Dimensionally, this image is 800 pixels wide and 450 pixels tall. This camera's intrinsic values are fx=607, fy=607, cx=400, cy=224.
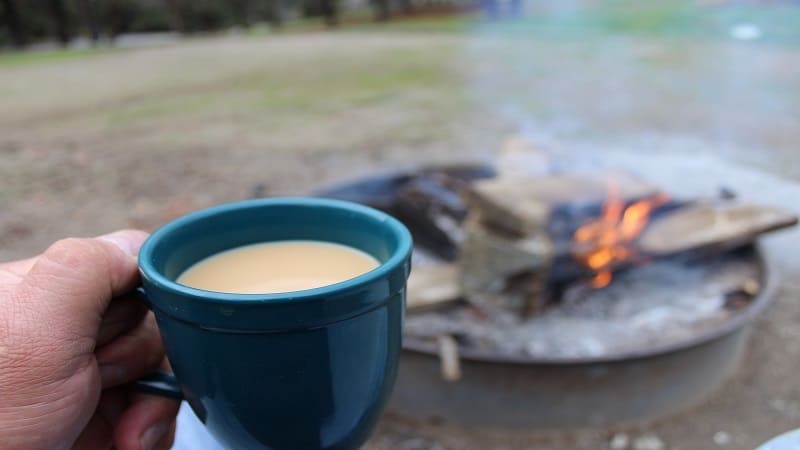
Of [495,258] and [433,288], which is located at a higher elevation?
[495,258]

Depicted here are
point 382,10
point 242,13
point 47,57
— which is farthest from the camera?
point 242,13

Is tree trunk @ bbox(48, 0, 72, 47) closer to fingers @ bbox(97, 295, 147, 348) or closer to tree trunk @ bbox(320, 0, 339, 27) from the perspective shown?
tree trunk @ bbox(320, 0, 339, 27)

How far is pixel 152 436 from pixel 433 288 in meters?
1.55

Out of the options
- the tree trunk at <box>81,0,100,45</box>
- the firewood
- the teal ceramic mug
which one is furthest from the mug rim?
the tree trunk at <box>81,0,100,45</box>

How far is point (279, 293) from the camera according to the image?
0.60m

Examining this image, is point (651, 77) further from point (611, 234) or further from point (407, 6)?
point (407, 6)

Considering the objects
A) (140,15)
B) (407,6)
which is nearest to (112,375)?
(407,6)

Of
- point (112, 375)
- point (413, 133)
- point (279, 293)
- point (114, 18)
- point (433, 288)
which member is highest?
point (279, 293)

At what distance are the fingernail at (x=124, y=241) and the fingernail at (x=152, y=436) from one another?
0.26 m

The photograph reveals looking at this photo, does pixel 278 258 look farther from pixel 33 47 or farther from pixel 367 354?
pixel 33 47

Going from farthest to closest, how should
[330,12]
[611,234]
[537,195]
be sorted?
[330,12] < [537,195] < [611,234]

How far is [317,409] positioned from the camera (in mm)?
681

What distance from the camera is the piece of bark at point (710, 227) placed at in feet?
8.04

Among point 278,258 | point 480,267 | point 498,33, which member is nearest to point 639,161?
point 480,267
